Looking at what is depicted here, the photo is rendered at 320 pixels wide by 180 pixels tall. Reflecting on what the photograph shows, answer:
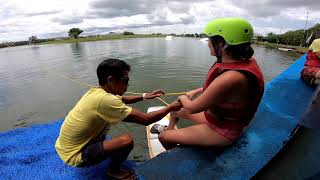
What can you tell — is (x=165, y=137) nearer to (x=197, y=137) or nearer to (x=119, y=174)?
(x=197, y=137)

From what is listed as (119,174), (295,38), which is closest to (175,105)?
(119,174)

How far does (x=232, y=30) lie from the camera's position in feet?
8.77

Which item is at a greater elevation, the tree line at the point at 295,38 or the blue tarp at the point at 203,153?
the tree line at the point at 295,38

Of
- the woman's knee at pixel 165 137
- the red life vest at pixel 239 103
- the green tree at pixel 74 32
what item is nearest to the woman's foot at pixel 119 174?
the woman's knee at pixel 165 137

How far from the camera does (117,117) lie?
11.0 feet

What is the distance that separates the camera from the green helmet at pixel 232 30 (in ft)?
8.81

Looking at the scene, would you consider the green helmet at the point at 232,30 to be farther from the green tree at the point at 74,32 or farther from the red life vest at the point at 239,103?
the green tree at the point at 74,32

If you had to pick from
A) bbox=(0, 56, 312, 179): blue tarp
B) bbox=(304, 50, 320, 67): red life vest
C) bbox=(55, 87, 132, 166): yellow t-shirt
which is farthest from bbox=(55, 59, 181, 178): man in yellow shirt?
bbox=(304, 50, 320, 67): red life vest

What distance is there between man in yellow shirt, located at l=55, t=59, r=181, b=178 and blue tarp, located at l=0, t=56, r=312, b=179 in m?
0.64

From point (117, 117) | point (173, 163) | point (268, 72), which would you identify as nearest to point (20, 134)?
point (117, 117)

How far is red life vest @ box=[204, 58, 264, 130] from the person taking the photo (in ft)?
8.87

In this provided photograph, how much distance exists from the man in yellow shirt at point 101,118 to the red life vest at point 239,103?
708mm

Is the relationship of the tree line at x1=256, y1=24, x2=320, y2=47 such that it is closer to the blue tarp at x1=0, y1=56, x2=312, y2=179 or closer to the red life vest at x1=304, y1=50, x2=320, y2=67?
the red life vest at x1=304, y1=50, x2=320, y2=67

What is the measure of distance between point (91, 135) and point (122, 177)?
2.85 feet
